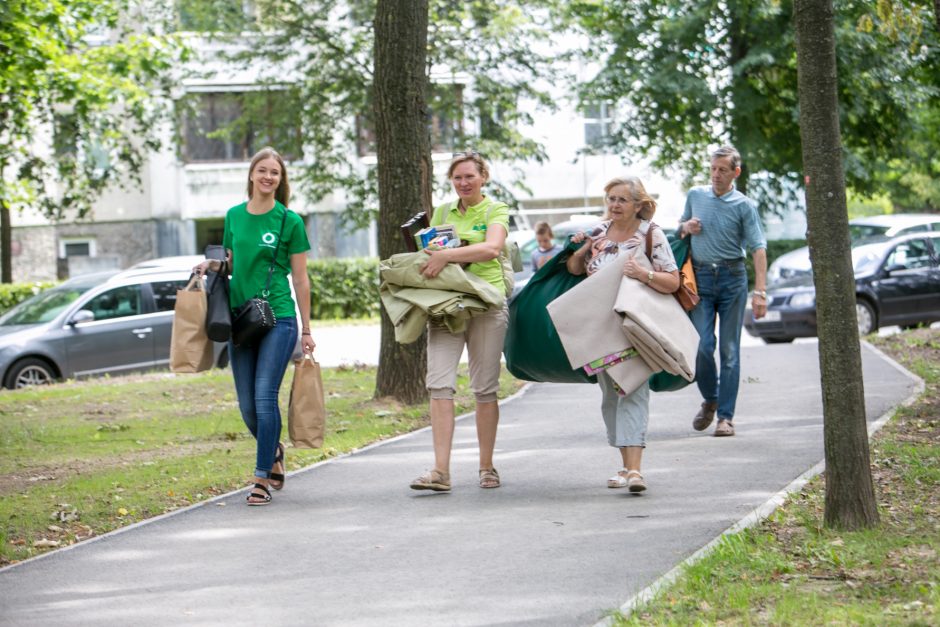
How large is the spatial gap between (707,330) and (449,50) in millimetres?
17670

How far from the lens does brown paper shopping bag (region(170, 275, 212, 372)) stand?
7.93 metres

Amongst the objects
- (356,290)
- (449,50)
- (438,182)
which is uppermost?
(449,50)

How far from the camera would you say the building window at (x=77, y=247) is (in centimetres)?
4294

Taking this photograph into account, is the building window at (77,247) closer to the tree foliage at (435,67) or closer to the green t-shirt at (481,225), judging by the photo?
the tree foliage at (435,67)

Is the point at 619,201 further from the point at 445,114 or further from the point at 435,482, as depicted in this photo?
the point at 445,114

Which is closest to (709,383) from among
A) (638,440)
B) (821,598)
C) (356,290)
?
(638,440)

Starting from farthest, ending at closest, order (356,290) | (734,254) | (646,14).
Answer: (356,290) < (646,14) < (734,254)

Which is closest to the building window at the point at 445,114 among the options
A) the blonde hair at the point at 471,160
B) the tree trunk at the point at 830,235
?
the blonde hair at the point at 471,160

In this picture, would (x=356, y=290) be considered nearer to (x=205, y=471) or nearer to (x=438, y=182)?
(x=438, y=182)

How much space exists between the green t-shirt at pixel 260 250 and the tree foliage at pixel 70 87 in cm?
838

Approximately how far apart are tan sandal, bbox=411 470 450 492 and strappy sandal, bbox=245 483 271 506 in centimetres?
83

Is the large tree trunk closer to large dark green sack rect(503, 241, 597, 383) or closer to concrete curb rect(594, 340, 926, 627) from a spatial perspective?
large dark green sack rect(503, 241, 597, 383)

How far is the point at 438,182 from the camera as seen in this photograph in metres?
32.1

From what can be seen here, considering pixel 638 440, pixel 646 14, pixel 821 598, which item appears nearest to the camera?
pixel 821 598
